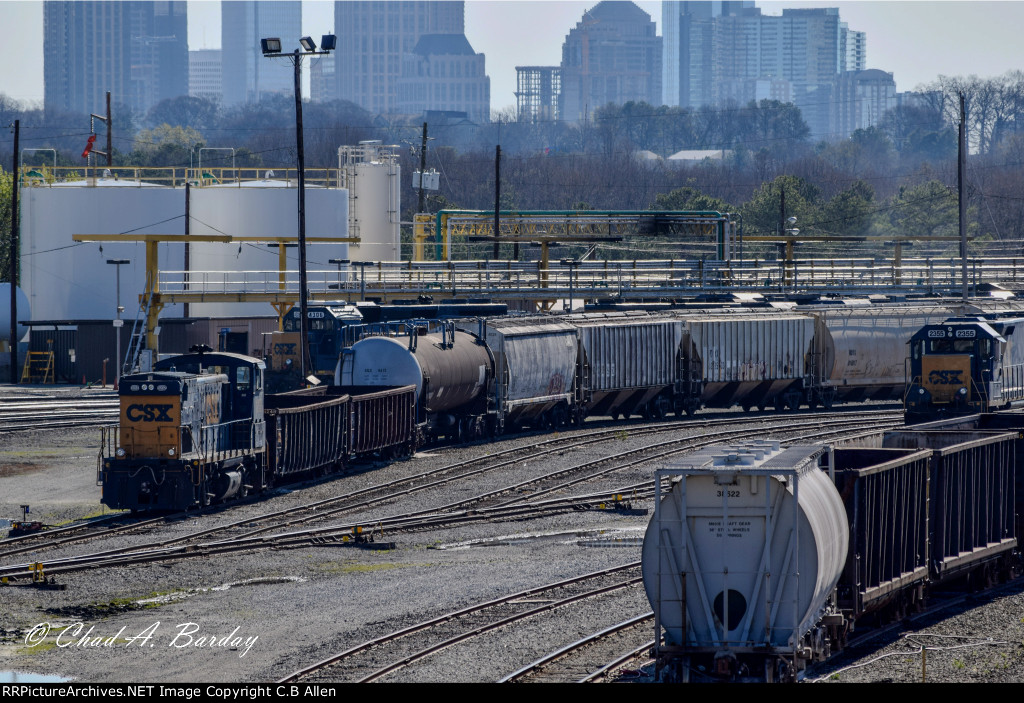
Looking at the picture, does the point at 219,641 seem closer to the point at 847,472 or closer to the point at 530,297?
the point at 847,472

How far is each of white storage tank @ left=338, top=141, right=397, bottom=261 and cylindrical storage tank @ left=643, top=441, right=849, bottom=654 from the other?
56.8 meters

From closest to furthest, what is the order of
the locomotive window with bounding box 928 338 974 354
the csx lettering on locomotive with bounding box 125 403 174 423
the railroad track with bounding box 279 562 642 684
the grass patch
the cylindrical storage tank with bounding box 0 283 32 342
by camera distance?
1. the railroad track with bounding box 279 562 642 684
2. the grass patch
3. the csx lettering on locomotive with bounding box 125 403 174 423
4. the locomotive window with bounding box 928 338 974 354
5. the cylindrical storage tank with bounding box 0 283 32 342

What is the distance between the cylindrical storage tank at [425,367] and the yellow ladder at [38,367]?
27.6 meters

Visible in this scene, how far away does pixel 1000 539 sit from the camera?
67.6 feet

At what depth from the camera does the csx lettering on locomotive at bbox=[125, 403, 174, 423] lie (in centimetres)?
2558

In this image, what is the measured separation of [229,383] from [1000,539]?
1491 centimetres

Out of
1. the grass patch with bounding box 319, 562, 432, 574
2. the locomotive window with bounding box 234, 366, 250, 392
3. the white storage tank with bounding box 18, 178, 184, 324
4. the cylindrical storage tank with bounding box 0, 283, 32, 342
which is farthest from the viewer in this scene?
the white storage tank with bounding box 18, 178, 184, 324

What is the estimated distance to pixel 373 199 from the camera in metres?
71.9

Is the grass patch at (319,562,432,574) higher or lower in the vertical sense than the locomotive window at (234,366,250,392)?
lower

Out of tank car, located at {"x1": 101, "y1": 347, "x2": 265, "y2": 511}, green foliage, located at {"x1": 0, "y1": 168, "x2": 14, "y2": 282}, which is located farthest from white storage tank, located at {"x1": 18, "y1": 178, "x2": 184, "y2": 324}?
tank car, located at {"x1": 101, "y1": 347, "x2": 265, "y2": 511}

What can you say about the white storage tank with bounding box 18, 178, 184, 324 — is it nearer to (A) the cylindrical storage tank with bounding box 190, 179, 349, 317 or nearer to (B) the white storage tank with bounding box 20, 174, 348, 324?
(B) the white storage tank with bounding box 20, 174, 348, 324

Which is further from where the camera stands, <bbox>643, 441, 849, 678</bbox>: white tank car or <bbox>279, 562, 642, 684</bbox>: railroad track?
<bbox>279, 562, 642, 684</bbox>: railroad track
